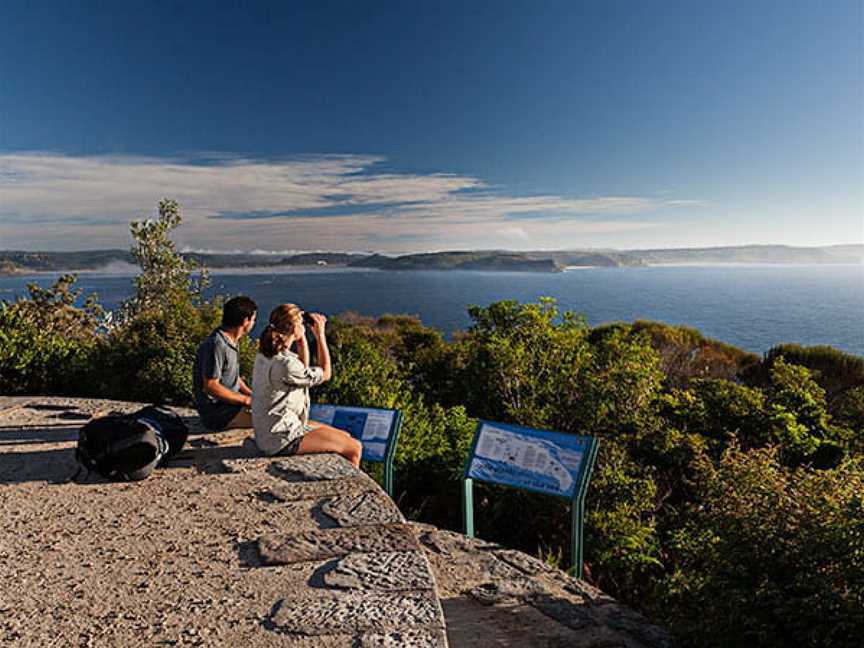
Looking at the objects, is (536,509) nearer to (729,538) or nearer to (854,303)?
(729,538)

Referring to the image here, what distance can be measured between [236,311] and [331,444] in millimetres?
1293

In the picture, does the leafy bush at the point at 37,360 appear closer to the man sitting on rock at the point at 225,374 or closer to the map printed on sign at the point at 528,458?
the man sitting on rock at the point at 225,374

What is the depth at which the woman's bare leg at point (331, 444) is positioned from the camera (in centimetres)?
426

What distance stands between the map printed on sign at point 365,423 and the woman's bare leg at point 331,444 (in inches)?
8.8

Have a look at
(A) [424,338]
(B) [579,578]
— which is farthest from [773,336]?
(B) [579,578]

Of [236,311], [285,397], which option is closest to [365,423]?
[285,397]

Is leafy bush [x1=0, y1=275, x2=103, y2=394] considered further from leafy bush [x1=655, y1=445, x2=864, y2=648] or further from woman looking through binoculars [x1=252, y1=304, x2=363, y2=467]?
leafy bush [x1=655, y1=445, x2=864, y2=648]

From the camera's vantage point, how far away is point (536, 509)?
5555 mm

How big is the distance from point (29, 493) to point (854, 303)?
83.2m

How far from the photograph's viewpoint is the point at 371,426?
4762 millimetres

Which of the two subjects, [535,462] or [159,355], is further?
[159,355]

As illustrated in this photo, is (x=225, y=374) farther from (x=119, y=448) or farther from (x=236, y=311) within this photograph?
(x=119, y=448)

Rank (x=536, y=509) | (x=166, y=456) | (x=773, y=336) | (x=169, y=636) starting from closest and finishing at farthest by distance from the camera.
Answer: (x=169, y=636)
(x=166, y=456)
(x=536, y=509)
(x=773, y=336)

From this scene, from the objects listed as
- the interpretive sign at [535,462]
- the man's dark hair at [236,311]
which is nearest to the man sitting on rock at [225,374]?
the man's dark hair at [236,311]
